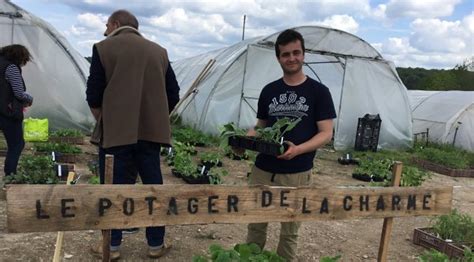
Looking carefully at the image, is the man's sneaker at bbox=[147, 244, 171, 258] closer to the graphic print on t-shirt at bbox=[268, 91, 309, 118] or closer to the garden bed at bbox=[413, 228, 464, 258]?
the graphic print on t-shirt at bbox=[268, 91, 309, 118]

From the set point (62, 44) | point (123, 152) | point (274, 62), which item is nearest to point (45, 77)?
point (62, 44)

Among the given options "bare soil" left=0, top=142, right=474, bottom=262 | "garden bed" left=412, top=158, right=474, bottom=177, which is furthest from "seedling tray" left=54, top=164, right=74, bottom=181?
"garden bed" left=412, top=158, right=474, bottom=177

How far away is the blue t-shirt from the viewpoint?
2.92 metres

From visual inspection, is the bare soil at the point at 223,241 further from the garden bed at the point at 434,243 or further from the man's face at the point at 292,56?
the man's face at the point at 292,56

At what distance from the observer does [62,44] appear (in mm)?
10234

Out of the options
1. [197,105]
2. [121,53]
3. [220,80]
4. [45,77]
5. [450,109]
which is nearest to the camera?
[121,53]

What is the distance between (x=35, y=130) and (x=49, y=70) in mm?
2039

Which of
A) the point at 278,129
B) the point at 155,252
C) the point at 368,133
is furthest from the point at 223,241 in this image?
the point at 368,133

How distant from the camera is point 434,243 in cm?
444

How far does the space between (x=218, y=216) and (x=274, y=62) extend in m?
9.64

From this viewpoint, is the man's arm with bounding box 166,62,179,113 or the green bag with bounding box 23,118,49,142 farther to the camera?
the green bag with bounding box 23,118,49,142

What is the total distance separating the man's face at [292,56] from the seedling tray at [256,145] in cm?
50

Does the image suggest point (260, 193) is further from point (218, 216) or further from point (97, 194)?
point (97, 194)

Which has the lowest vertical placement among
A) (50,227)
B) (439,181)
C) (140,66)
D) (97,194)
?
(439,181)
